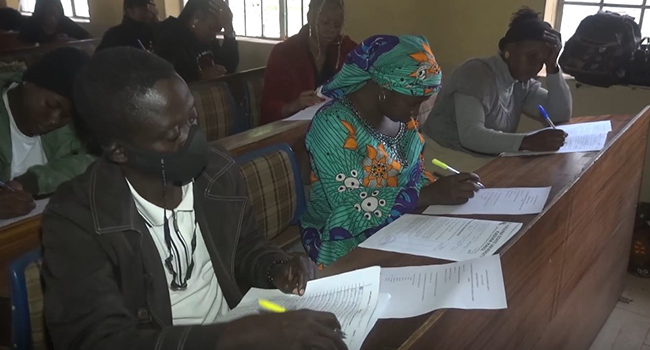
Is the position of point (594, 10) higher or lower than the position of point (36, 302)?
higher

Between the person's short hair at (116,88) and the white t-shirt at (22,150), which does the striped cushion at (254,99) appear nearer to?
the white t-shirt at (22,150)

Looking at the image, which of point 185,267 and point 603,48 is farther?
point 603,48

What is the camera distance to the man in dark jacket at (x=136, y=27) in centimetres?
390

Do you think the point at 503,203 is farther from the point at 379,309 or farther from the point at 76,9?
the point at 76,9

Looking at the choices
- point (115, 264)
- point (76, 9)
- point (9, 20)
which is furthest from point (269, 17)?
point (115, 264)

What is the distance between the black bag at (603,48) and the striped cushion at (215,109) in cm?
189

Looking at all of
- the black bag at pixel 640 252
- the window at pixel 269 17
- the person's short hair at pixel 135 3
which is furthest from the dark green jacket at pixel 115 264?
the window at pixel 269 17

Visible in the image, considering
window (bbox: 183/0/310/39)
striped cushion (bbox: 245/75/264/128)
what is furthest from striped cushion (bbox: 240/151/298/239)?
window (bbox: 183/0/310/39)

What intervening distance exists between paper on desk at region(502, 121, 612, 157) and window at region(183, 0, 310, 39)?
9.61 feet

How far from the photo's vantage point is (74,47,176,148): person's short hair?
101 cm

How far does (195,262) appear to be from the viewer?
123 centimetres

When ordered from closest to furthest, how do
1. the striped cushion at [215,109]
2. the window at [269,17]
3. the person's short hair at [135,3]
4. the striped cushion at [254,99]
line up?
the striped cushion at [215,109]
the striped cushion at [254,99]
the person's short hair at [135,3]
the window at [269,17]

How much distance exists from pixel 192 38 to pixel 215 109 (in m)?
0.86

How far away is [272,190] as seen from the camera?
1.86m
